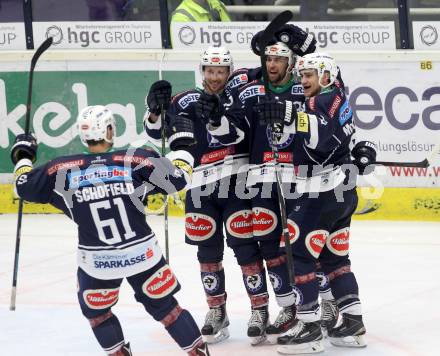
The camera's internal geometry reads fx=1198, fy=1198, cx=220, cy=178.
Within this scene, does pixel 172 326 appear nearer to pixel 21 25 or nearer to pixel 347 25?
pixel 347 25

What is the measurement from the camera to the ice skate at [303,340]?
639cm

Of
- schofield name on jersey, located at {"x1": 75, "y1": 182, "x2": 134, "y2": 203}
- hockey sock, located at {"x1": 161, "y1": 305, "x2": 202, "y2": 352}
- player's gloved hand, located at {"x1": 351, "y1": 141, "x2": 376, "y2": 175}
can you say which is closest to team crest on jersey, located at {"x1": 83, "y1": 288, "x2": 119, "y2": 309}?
hockey sock, located at {"x1": 161, "y1": 305, "x2": 202, "y2": 352}

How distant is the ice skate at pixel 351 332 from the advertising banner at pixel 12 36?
5.58m

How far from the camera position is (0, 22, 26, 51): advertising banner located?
1113cm

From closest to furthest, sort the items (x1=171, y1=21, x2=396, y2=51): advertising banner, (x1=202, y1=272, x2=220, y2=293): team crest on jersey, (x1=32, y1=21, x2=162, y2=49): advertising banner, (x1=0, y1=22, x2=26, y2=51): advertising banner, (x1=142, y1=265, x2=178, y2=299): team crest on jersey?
1. (x1=142, y1=265, x2=178, y2=299): team crest on jersey
2. (x1=202, y1=272, x2=220, y2=293): team crest on jersey
3. (x1=171, y1=21, x2=396, y2=51): advertising banner
4. (x1=32, y1=21, x2=162, y2=49): advertising banner
5. (x1=0, y1=22, x2=26, y2=51): advertising banner

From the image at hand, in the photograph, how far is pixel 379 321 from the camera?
279 inches

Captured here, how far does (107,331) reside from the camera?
5715mm

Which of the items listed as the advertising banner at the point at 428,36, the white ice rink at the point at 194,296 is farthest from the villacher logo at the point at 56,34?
the advertising banner at the point at 428,36

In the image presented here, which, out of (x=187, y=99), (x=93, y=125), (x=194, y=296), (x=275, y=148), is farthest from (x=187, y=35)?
(x=93, y=125)

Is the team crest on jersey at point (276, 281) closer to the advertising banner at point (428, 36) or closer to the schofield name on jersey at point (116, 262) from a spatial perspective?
the schofield name on jersey at point (116, 262)

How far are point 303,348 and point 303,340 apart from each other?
44mm

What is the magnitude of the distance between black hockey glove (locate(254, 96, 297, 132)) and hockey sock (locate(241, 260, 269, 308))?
101 centimetres

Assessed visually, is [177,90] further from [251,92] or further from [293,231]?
[293,231]

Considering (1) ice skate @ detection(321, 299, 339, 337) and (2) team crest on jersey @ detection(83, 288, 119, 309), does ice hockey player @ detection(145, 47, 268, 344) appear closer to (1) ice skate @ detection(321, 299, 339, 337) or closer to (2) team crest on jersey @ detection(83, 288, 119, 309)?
(1) ice skate @ detection(321, 299, 339, 337)
